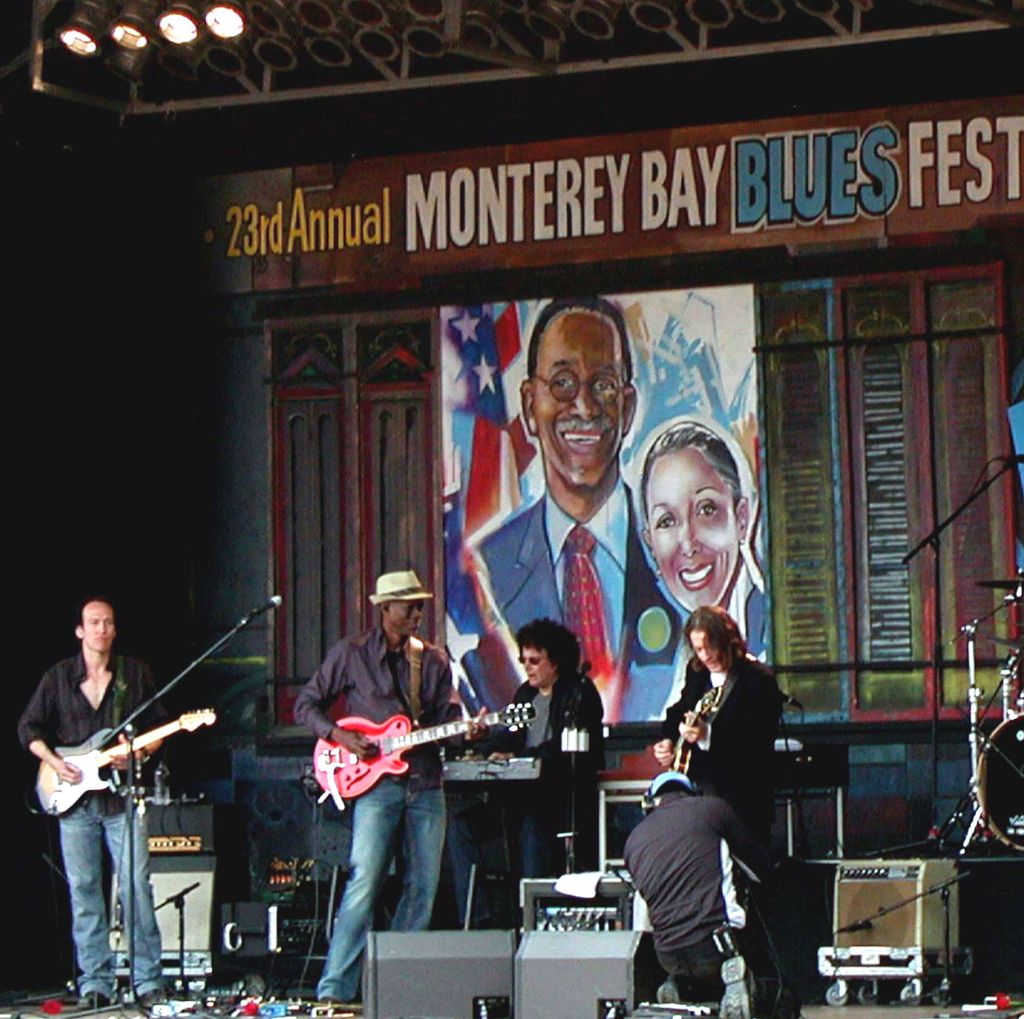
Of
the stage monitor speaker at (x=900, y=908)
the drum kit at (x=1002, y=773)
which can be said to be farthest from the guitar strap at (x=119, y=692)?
the drum kit at (x=1002, y=773)

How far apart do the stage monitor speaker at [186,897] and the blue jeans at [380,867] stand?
124 centimetres

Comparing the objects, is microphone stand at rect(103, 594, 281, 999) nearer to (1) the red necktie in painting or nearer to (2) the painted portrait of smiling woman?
(1) the red necktie in painting

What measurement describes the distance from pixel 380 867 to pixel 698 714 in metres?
1.74

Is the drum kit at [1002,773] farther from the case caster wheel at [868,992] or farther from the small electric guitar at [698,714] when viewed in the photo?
the small electric guitar at [698,714]

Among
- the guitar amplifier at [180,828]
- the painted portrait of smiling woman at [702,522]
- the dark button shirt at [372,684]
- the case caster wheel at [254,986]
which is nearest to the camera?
the dark button shirt at [372,684]

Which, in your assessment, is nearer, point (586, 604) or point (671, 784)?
point (671, 784)

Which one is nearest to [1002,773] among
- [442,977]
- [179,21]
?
[442,977]

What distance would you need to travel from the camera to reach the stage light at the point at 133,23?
12.3 m

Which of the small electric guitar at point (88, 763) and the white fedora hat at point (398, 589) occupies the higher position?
the white fedora hat at point (398, 589)

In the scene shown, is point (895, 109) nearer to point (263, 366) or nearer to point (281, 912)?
point (263, 366)

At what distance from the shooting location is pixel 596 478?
1349 centimetres

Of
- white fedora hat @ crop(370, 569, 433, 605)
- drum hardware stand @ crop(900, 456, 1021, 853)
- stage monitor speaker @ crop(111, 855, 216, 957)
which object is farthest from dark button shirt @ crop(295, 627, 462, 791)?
drum hardware stand @ crop(900, 456, 1021, 853)

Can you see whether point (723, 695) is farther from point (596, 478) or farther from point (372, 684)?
point (596, 478)

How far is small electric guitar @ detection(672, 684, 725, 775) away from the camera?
10.5 m
